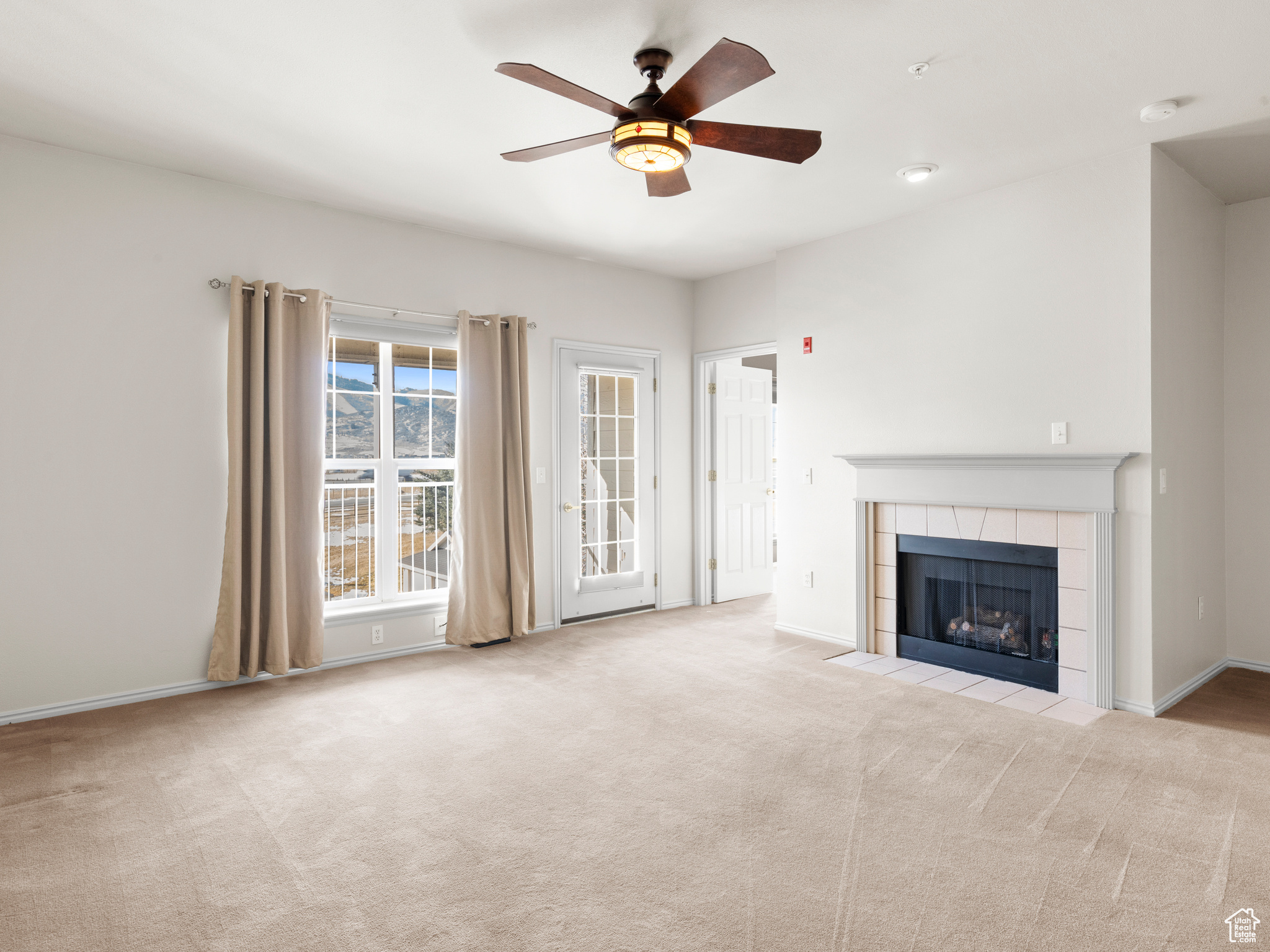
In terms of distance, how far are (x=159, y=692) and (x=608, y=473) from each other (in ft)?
10.6

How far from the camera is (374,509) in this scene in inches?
179

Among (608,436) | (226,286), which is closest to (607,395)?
(608,436)

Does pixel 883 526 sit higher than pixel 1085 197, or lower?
lower

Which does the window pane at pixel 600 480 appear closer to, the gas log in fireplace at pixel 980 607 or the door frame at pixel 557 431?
the door frame at pixel 557 431

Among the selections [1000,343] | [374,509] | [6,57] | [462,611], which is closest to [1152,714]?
[1000,343]

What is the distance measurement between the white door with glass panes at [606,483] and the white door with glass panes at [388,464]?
921mm

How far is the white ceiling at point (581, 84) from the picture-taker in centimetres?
243

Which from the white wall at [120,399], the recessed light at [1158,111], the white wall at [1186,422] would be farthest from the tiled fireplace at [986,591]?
the white wall at [120,399]

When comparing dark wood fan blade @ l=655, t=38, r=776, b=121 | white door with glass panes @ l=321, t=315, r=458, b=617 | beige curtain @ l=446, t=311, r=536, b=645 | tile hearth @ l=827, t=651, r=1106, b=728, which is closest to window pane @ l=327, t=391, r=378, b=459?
white door with glass panes @ l=321, t=315, r=458, b=617

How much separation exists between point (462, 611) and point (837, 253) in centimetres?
349

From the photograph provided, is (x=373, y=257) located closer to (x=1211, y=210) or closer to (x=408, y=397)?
(x=408, y=397)

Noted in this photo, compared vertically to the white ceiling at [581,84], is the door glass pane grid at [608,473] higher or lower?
lower

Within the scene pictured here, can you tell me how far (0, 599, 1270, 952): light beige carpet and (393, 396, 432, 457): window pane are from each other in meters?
1.61

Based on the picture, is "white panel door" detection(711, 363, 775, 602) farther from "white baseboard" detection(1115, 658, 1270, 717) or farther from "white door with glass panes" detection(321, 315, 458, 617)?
"white baseboard" detection(1115, 658, 1270, 717)
